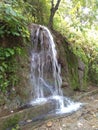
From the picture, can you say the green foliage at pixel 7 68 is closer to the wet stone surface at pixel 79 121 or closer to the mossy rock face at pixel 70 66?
the wet stone surface at pixel 79 121

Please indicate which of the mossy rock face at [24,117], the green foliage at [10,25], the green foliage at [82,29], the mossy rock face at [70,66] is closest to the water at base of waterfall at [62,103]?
the mossy rock face at [24,117]

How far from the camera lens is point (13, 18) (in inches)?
164

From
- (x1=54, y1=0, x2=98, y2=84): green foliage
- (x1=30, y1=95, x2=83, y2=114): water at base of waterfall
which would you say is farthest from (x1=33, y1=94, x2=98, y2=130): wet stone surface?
(x1=54, y1=0, x2=98, y2=84): green foliage

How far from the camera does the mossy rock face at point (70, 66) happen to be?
5574 mm

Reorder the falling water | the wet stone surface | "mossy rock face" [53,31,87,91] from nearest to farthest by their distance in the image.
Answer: the wet stone surface, the falling water, "mossy rock face" [53,31,87,91]

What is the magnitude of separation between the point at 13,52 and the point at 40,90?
1.18m

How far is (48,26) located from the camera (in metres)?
6.79

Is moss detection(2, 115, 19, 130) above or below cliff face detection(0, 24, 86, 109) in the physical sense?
below

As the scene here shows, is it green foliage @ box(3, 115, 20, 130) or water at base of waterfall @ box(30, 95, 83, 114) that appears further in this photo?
water at base of waterfall @ box(30, 95, 83, 114)

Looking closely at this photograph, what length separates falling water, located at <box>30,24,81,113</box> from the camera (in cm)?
458

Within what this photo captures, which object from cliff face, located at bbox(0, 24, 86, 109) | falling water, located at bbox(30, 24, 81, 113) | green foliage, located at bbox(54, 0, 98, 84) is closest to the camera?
cliff face, located at bbox(0, 24, 86, 109)

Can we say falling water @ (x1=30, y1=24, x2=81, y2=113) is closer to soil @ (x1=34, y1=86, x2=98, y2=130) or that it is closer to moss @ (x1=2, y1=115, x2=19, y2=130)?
soil @ (x1=34, y1=86, x2=98, y2=130)

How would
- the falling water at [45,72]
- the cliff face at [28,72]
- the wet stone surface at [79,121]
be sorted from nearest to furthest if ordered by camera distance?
the wet stone surface at [79,121]
the cliff face at [28,72]
the falling water at [45,72]

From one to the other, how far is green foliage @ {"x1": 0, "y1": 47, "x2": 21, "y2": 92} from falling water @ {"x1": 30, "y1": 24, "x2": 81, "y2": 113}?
0.60 m
